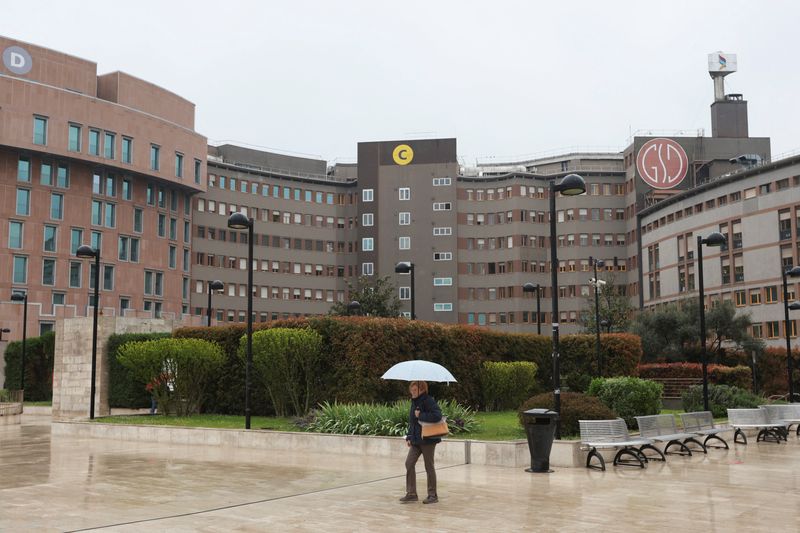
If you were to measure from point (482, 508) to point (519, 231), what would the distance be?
83.4 meters

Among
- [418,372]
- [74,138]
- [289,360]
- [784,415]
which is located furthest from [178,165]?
[418,372]

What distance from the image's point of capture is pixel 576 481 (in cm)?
1364

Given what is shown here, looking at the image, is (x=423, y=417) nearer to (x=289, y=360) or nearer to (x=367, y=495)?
(x=367, y=495)

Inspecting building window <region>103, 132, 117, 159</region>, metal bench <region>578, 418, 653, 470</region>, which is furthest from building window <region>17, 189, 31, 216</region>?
metal bench <region>578, 418, 653, 470</region>

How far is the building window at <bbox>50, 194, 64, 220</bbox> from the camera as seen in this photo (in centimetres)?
6944

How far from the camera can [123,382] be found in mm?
31500

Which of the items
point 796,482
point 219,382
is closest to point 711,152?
point 219,382

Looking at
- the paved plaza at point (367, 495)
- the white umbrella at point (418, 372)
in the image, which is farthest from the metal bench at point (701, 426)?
the white umbrella at point (418, 372)

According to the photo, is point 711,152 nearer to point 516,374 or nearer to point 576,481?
point 516,374

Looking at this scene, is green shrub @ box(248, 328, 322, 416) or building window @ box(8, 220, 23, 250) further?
building window @ box(8, 220, 23, 250)

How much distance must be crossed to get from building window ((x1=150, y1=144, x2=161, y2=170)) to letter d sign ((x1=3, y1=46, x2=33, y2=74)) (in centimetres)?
1212

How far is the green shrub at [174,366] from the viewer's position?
2619 cm

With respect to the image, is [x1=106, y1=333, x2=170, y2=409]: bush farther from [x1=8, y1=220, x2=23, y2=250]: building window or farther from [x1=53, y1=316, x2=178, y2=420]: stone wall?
[x1=8, y1=220, x2=23, y2=250]: building window

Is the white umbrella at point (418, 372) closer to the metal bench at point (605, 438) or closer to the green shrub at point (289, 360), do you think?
the metal bench at point (605, 438)
